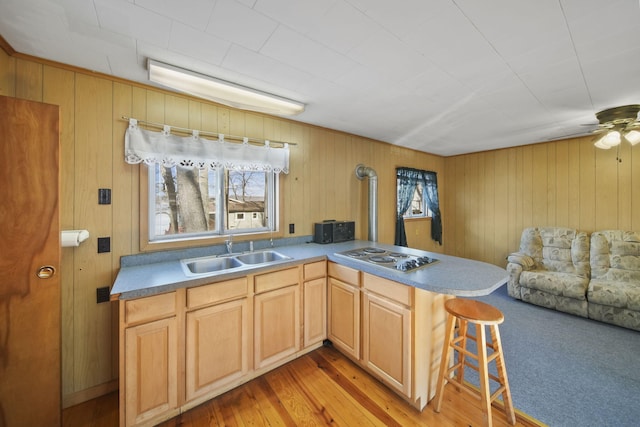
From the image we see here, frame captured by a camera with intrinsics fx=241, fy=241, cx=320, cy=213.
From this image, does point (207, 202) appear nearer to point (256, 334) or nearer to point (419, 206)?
point (256, 334)

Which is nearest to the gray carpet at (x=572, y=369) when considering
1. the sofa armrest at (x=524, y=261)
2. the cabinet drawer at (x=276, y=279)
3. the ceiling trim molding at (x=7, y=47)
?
the sofa armrest at (x=524, y=261)

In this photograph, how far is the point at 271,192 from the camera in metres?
2.76

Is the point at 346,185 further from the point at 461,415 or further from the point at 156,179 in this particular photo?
the point at 461,415

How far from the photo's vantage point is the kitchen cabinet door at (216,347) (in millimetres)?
1641

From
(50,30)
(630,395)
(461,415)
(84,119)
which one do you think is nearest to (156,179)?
(84,119)

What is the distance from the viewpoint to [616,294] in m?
2.64

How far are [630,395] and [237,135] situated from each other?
378cm

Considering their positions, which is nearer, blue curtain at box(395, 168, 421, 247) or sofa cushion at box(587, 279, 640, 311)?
sofa cushion at box(587, 279, 640, 311)

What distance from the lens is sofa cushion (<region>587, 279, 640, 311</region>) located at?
2551 millimetres

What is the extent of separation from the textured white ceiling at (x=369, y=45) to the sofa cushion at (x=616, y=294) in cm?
198

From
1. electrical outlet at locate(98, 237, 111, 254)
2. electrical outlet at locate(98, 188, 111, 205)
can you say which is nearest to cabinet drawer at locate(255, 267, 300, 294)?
electrical outlet at locate(98, 237, 111, 254)

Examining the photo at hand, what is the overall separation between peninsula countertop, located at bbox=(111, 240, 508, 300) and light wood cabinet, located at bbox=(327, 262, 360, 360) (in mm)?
121

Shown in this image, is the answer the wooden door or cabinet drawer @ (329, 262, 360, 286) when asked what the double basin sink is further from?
the wooden door

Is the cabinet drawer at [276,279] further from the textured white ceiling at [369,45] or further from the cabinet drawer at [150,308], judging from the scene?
the textured white ceiling at [369,45]
